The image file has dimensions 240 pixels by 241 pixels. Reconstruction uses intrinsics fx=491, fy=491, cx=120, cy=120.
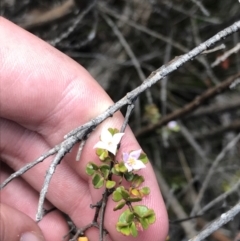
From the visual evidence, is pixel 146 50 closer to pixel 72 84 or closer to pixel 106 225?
A: pixel 72 84

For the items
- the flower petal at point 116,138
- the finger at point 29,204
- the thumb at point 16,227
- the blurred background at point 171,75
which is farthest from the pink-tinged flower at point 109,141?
the blurred background at point 171,75

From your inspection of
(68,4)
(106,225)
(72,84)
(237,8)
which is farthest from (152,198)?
(237,8)

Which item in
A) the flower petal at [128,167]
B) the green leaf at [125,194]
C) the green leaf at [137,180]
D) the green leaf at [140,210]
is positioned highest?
the flower petal at [128,167]

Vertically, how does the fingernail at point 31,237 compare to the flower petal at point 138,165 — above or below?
above

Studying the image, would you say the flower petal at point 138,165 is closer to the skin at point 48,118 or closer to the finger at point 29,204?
the skin at point 48,118

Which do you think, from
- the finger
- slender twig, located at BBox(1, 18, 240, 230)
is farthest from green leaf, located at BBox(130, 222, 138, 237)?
the finger
